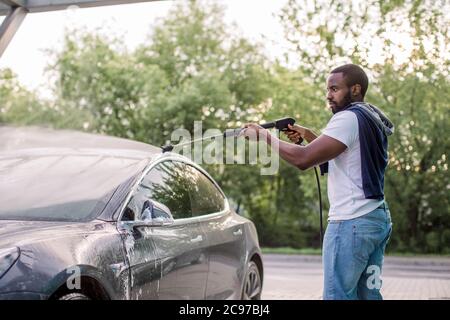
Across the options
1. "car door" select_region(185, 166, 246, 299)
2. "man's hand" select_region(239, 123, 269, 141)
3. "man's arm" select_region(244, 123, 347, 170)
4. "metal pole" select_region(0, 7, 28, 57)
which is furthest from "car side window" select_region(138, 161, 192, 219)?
"metal pole" select_region(0, 7, 28, 57)

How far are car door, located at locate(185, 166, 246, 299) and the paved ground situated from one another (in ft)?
12.7

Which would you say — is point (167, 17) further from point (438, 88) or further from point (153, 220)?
point (153, 220)

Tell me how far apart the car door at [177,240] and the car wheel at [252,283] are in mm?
900

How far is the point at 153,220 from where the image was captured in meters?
3.30

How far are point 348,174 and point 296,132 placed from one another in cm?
73

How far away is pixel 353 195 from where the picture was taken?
10.1 feet

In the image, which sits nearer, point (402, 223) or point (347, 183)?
point (347, 183)

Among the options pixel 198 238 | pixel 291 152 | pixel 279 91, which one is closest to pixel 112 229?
pixel 198 238

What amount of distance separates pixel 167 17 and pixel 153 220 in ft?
66.6

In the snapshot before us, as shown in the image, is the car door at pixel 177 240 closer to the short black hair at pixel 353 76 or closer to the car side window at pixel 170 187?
A: the car side window at pixel 170 187

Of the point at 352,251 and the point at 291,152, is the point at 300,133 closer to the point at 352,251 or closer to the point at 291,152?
the point at 291,152

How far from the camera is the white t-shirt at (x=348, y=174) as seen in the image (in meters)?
3.05

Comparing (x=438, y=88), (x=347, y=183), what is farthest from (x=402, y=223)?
(x=347, y=183)

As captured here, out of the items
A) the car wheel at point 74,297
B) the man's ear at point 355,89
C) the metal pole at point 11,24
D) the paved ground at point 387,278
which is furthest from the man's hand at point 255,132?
the paved ground at point 387,278
